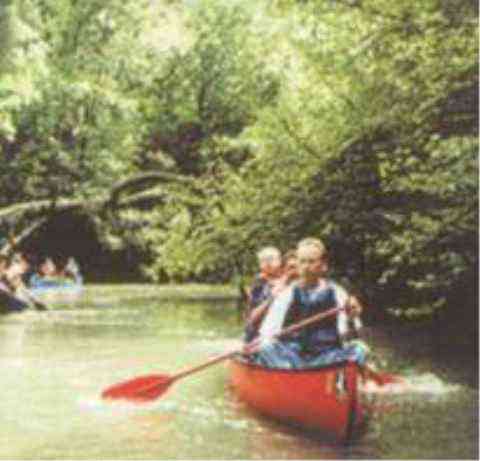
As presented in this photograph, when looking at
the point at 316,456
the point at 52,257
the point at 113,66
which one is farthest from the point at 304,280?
the point at 52,257

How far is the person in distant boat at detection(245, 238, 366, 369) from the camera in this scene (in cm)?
1184

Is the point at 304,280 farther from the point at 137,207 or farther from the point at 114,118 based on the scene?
the point at 137,207

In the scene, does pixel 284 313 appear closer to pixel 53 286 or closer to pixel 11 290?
pixel 11 290

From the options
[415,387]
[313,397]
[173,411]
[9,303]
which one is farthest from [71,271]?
[313,397]

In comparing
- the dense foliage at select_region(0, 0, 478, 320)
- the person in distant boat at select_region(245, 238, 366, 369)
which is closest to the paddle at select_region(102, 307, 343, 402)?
the person in distant boat at select_region(245, 238, 366, 369)

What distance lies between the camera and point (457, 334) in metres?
20.9

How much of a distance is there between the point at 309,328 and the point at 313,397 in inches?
36.9

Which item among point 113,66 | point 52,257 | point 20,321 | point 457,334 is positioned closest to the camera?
point 457,334

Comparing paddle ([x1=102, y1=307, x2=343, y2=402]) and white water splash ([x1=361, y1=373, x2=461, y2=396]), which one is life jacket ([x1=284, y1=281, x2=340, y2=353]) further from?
white water splash ([x1=361, y1=373, x2=461, y2=396])

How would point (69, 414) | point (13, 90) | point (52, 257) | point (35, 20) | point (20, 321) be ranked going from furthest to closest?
point (52, 257)
point (35, 20)
point (20, 321)
point (13, 90)
point (69, 414)

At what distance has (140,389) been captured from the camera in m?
13.3

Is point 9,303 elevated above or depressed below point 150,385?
below

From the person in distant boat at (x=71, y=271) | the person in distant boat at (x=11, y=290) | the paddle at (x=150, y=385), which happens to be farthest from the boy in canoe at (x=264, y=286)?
the person in distant boat at (x=71, y=271)

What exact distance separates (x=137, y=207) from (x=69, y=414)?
2965 centimetres
